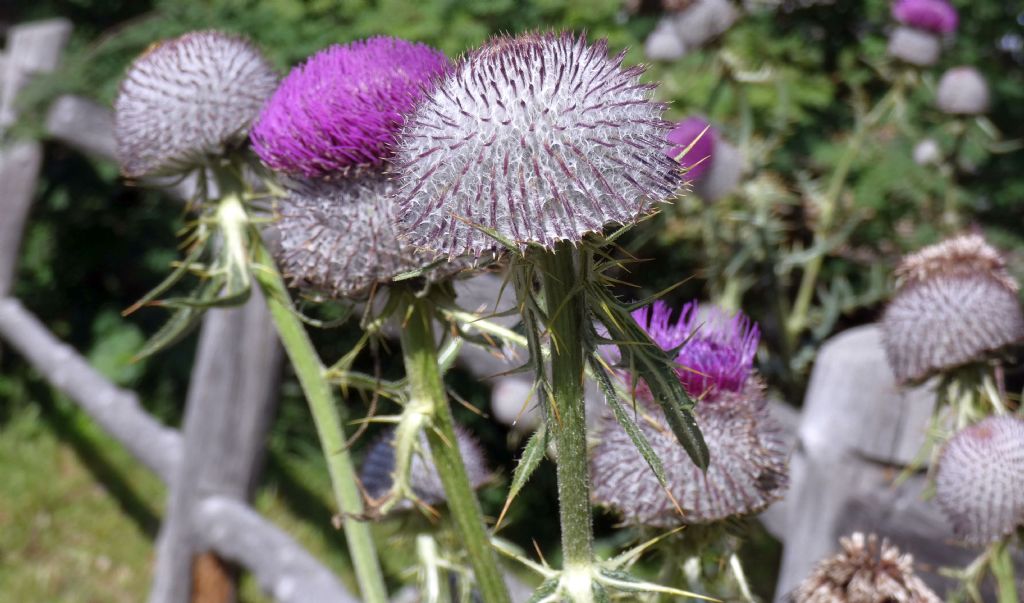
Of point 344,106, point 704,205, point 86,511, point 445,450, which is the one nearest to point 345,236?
point 344,106

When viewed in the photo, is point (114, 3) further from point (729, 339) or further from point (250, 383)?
point (729, 339)

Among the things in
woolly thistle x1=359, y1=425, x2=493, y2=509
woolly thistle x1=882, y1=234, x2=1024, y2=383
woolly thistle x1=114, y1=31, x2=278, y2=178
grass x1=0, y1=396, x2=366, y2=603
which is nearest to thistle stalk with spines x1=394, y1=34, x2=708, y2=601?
woolly thistle x1=114, y1=31, x2=278, y2=178

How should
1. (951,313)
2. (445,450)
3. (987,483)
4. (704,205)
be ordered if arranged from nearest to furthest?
(445,450), (987,483), (951,313), (704,205)

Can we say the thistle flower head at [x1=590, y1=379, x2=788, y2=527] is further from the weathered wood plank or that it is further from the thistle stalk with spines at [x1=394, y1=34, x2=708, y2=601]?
the weathered wood plank

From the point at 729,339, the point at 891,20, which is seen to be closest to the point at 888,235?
the point at 891,20

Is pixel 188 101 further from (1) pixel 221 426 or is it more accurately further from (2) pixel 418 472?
(1) pixel 221 426

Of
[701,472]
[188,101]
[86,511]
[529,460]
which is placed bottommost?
[86,511]
